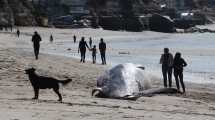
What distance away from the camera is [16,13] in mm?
86188

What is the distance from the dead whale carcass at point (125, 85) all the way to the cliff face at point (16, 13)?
64.2 meters

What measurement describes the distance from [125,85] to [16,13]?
74.6 m

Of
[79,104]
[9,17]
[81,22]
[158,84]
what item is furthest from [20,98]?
[81,22]

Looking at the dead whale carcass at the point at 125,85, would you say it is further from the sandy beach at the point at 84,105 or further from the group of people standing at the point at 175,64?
the group of people standing at the point at 175,64

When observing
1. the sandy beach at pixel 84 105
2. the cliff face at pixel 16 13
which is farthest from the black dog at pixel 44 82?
the cliff face at pixel 16 13

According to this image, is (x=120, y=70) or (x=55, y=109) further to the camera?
(x=120, y=70)

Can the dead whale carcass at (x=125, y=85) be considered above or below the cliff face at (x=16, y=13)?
below

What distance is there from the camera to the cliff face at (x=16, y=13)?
263 ft

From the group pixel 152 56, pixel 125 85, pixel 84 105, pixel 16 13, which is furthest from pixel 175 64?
pixel 16 13

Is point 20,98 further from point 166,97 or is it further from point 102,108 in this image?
point 166,97

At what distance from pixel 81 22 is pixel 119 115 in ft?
294

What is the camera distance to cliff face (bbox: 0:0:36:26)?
80300 millimetres

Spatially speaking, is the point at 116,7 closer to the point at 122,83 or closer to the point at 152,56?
the point at 152,56

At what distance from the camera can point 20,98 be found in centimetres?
1155
